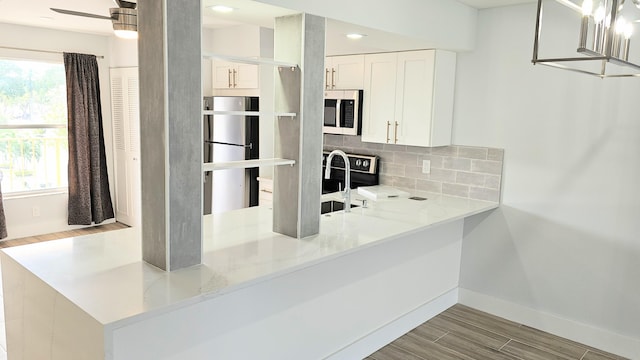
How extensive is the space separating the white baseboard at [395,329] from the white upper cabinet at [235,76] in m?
2.54

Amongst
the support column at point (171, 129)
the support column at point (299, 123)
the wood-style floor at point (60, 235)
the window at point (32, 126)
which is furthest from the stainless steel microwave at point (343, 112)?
the window at point (32, 126)

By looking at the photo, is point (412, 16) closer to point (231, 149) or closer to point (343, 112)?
point (343, 112)

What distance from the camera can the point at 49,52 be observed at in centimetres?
556

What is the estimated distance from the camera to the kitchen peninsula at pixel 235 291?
1819 millimetres

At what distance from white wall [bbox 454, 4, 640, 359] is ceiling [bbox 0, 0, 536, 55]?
544 millimetres

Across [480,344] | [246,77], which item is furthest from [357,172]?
[480,344]

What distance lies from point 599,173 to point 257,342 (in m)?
2.55

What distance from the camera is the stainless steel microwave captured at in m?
4.07

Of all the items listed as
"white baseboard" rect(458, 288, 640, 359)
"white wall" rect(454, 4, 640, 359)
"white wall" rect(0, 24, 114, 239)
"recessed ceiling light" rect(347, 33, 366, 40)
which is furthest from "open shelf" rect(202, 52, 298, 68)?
"white wall" rect(0, 24, 114, 239)

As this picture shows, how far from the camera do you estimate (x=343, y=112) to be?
4.15 metres

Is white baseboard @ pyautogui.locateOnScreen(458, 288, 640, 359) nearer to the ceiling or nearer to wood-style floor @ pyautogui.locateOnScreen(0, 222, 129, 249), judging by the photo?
the ceiling

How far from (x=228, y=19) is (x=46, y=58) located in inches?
154

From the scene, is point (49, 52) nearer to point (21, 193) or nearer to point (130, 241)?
point (21, 193)

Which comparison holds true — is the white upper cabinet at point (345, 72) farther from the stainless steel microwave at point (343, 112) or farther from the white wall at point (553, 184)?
the white wall at point (553, 184)
